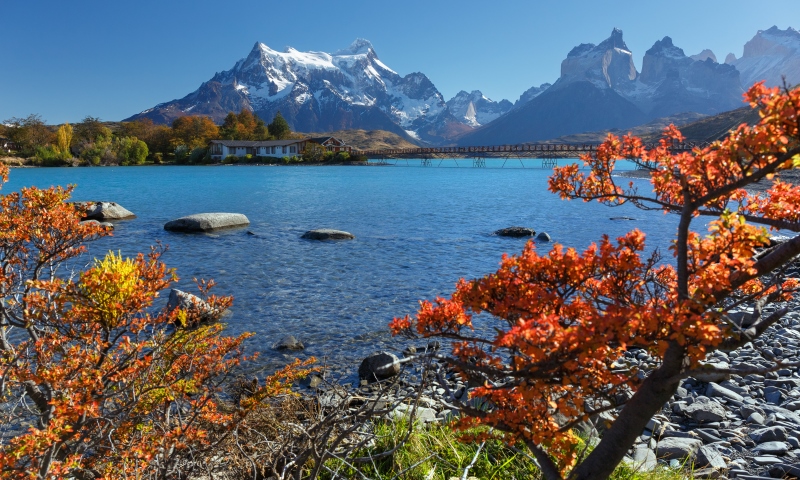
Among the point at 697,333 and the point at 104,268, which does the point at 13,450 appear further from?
the point at 697,333

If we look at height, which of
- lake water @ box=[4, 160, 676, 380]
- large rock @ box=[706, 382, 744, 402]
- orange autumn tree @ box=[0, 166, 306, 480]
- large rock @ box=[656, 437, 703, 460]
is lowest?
lake water @ box=[4, 160, 676, 380]

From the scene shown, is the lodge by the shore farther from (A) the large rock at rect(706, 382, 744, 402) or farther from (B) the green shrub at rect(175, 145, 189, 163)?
(A) the large rock at rect(706, 382, 744, 402)

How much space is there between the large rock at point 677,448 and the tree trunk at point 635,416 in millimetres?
2888

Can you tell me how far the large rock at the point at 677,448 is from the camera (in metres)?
5.36

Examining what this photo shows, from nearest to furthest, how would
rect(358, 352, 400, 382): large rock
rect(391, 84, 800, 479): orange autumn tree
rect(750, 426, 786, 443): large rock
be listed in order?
rect(391, 84, 800, 479): orange autumn tree < rect(750, 426, 786, 443): large rock < rect(358, 352, 400, 382): large rock

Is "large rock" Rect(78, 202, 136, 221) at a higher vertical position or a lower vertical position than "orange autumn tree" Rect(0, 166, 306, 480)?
lower

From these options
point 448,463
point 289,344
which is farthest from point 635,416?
point 289,344

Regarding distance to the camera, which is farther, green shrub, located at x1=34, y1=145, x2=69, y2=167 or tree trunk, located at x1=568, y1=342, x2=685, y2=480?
green shrub, located at x1=34, y1=145, x2=69, y2=167

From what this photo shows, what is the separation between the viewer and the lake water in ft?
37.6

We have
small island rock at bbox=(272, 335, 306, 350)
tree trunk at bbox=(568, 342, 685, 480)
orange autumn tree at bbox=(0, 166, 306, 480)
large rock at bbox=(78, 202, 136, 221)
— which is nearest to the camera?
tree trunk at bbox=(568, 342, 685, 480)

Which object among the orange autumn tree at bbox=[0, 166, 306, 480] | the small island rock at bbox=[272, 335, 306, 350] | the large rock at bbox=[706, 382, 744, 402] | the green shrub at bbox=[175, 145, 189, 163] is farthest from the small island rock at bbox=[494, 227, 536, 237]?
the green shrub at bbox=[175, 145, 189, 163]

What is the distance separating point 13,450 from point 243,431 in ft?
7.73

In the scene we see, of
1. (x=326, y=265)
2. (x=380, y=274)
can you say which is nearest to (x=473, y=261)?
A: (x=380, y=274)

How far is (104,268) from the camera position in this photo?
4.48 meters
